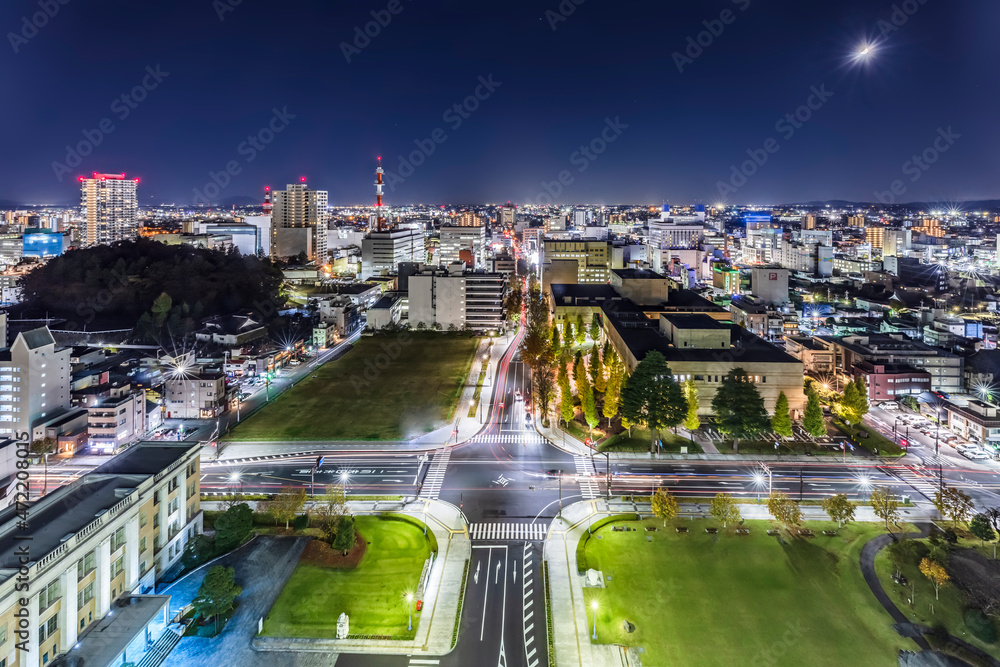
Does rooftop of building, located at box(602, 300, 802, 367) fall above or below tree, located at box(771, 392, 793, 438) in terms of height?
above

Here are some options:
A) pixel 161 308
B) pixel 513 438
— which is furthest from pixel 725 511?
pixel 161 308

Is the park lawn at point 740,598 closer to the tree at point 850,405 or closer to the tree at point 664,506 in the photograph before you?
the tree at point 664,506

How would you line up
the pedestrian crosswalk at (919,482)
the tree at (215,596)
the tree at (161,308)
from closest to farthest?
the tree at (215,596)
the pedestrian crosswalk at (919,482)
the tree at (161,308)

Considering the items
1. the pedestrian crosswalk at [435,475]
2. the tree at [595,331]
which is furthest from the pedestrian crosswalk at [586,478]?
the tree at [595,331]

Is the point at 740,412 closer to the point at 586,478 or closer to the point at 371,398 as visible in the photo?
the point at 586,478

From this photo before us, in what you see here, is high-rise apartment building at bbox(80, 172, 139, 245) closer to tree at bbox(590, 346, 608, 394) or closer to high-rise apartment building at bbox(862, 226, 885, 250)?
tree at bbox(590, 346, 608, 394)

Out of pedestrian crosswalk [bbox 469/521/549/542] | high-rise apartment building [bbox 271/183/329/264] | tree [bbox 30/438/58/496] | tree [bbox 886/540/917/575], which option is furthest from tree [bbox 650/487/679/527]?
high-rise apartment building [bbox 271/183/329/264]
